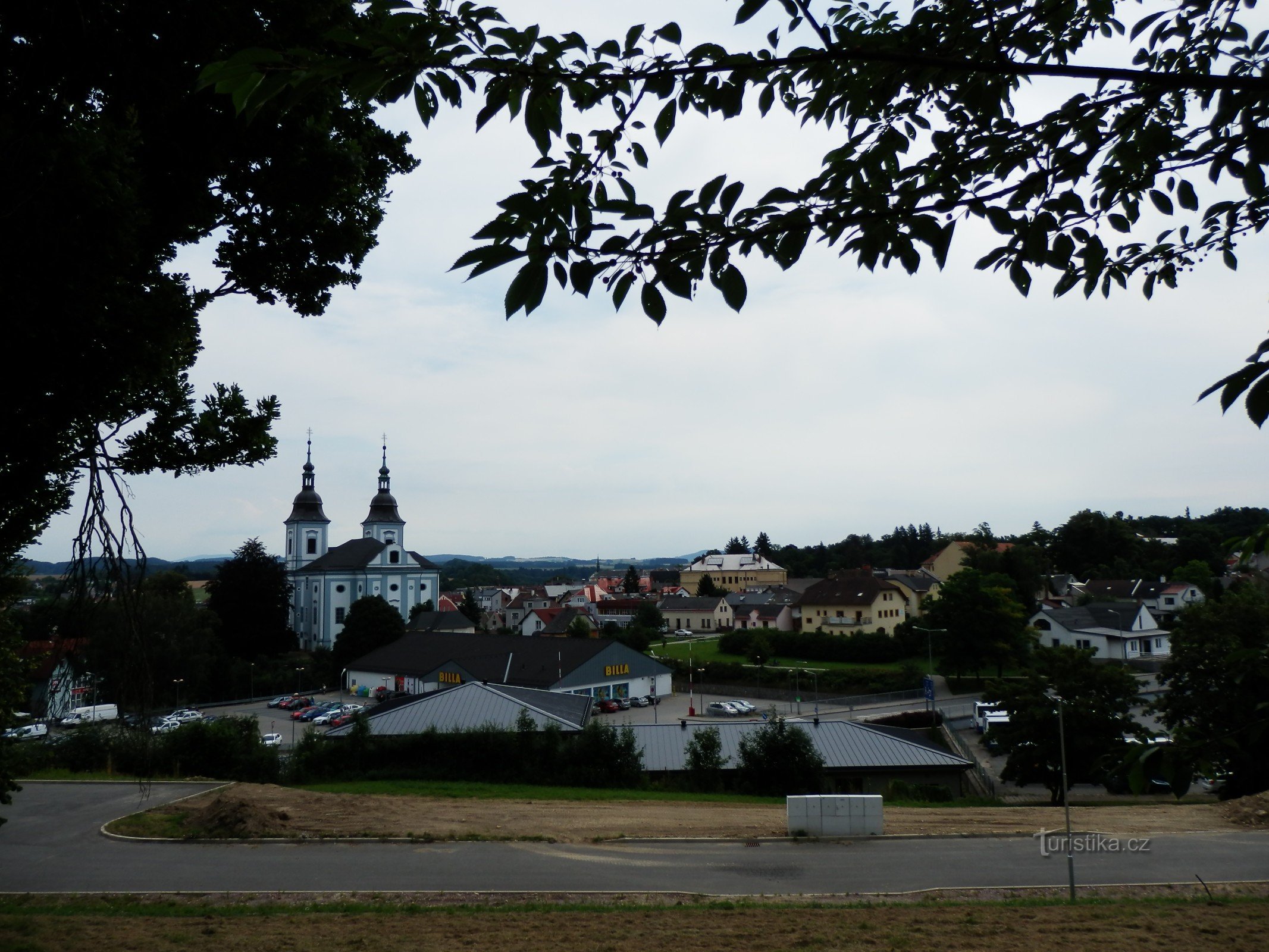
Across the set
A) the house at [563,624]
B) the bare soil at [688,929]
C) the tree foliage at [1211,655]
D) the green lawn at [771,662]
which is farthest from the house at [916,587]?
the bare soil at [688,929]

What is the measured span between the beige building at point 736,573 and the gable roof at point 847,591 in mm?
37515

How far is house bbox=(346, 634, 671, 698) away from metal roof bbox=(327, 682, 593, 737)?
44.3ft

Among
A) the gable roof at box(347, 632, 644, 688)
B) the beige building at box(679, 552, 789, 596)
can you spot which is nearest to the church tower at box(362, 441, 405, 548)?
the gable roof at box(347, 632, 644, 688)

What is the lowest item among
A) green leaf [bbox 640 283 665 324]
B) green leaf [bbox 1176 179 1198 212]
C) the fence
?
the fence

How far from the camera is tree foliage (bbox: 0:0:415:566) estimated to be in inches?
175

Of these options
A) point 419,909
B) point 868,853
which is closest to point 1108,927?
point 868,853

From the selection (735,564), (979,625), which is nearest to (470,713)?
(979,625)

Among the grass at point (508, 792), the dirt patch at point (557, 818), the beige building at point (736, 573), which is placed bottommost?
the grass at point (508, 792)

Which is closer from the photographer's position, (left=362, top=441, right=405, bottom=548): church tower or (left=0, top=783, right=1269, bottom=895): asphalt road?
(left=0, top=783, right=1269, bottom=895): asphalt road

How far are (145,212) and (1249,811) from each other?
21269mm

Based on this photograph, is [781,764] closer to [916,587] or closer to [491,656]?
[491,656]

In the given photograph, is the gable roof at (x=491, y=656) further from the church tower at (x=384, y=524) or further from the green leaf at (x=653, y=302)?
the green leaf at (x=653, y=302)

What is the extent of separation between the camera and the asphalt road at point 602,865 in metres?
11.7

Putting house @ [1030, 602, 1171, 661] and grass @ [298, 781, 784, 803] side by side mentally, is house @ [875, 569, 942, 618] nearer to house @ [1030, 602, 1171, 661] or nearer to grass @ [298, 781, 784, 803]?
house @ [1030, 602, 1171, 661]
